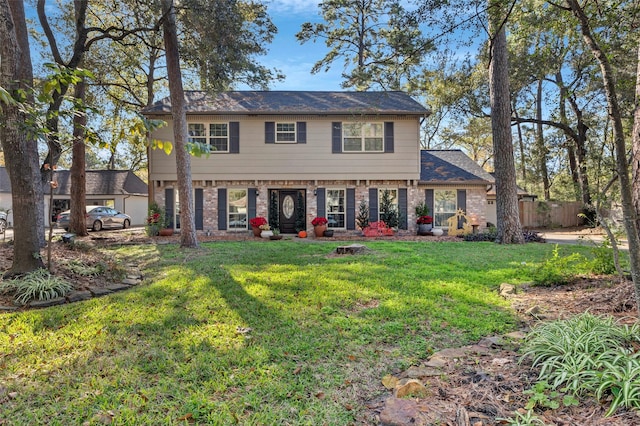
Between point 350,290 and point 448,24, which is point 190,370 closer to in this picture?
point 350,290

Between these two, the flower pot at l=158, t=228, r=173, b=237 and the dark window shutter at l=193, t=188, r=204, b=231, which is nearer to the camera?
the flower pot at l=158, t=228, r=173, b=237

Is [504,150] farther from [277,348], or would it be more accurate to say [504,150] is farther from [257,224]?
[277,348]

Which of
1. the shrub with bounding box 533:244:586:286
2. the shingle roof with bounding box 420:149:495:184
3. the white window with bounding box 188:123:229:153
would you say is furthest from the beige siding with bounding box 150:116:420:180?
the shrub with bounding box 533:244:586:286

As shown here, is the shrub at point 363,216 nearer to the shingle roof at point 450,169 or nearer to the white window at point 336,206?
the white window at point 336,206

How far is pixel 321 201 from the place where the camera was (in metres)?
14.8

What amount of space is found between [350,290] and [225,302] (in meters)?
1.75

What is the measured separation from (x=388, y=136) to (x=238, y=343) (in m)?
12.5

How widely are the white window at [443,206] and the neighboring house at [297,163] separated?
21.7 inches

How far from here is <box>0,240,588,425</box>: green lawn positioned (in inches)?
95.6

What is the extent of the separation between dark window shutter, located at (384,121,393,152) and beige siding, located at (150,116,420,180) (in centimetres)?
17

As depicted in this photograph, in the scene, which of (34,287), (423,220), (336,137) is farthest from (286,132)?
(34,287)

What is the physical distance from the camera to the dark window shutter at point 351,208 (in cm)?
1464

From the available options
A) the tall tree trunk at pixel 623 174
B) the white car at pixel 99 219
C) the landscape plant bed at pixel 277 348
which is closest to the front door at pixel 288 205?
the landscape plant bed at pixel 277 348

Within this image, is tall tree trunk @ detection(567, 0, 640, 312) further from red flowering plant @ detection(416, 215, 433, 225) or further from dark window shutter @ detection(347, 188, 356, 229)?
dark window shutter @ detection(347, 188, 356, 229)
